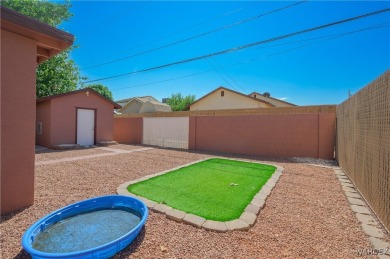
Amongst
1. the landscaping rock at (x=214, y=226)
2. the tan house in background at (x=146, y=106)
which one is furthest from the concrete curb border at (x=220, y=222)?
the tan house in background at (x=146, y=106)

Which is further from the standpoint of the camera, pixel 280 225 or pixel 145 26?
pixel 145 26

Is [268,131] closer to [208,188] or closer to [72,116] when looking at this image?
[208,188]

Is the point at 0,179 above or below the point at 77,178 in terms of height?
above

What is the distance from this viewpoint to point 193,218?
10.2 feet

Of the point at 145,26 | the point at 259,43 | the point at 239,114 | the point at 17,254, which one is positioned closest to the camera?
the point at 17,254

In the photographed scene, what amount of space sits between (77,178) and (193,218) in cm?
377

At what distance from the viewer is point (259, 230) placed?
2.90 metres

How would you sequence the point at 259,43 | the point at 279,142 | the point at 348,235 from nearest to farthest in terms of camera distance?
1. the point at 348,235
2. the point at 259,43
3. the point at 279,142

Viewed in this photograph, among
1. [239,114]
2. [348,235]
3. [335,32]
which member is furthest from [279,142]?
[348,235]

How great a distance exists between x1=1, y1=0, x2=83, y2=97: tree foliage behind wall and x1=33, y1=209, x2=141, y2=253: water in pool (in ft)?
56.7

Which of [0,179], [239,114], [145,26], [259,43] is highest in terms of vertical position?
[145,26]

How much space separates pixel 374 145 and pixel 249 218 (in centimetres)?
250

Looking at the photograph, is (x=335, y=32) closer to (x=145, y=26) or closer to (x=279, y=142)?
(x=279, y=142)

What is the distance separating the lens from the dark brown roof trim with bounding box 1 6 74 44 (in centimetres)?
287
